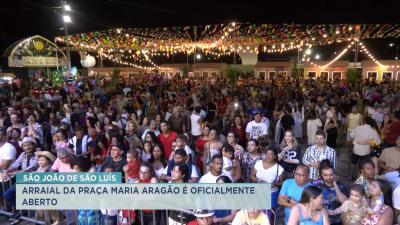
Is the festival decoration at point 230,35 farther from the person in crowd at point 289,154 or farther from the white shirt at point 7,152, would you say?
the white shirt at point 7,152

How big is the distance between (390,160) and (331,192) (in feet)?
5.67

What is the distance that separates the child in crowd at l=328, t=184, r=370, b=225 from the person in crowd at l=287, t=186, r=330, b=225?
47 centimetres

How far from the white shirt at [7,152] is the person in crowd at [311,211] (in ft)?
16.4

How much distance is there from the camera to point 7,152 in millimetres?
6125

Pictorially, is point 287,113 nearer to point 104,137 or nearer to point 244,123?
point 244,123

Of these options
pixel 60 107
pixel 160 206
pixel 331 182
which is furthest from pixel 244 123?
pixel 60 107

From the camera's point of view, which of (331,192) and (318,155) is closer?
(331,192)

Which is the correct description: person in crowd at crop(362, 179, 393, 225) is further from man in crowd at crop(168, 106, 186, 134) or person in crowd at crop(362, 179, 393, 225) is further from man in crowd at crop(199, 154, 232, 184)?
man in crowd at crop(168, 106, 186, 134)

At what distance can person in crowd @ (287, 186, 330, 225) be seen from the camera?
3377 mm

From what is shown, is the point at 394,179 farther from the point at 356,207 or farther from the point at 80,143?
the point at 80,143

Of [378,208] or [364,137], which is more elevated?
[364,137]

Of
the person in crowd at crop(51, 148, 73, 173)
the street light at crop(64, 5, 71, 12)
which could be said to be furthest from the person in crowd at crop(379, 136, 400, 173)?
the street light at crop(64, 5, 71, 12)

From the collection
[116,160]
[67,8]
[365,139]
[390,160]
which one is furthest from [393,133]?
[67,8]

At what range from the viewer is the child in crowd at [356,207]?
365cm
